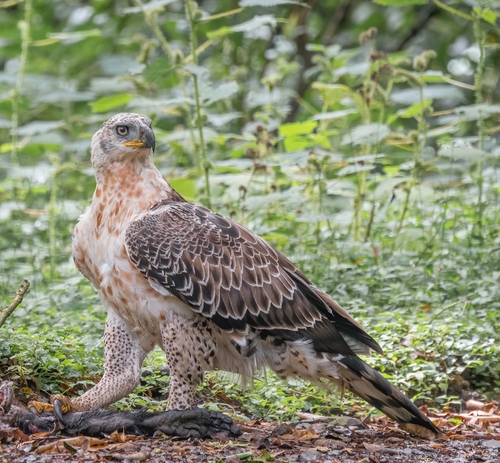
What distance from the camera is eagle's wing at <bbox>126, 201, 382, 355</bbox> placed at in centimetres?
347

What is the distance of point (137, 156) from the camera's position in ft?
12.7

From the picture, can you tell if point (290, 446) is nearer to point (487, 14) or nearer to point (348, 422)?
point (348, 422)

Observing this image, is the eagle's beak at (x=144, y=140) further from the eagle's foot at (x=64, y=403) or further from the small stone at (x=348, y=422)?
the small stone at (x=348, y=422)

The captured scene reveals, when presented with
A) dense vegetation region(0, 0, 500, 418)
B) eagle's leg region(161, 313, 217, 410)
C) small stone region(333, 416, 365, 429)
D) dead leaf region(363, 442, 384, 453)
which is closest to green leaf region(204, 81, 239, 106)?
dense vegetation region(0, 0, 500, 418)

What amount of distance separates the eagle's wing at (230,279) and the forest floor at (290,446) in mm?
503

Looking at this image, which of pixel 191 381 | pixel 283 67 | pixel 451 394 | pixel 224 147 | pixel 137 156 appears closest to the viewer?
pixel 191 381

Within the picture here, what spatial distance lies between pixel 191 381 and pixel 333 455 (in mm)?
885

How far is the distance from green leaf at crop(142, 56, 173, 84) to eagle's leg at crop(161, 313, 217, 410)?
Answer: 2.48 metres

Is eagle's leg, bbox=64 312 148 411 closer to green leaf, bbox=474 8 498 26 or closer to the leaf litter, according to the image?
the leaf litter

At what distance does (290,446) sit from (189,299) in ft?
3.12

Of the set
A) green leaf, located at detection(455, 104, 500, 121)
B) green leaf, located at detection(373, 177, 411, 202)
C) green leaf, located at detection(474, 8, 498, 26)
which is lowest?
green leaf, located at detection(373, 177, 411, 202)

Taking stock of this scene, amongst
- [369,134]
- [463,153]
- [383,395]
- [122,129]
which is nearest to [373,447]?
[383,395]

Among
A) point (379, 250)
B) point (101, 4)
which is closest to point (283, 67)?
point (379, 250)

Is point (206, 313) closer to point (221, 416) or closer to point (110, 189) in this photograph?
point (221, 416)
